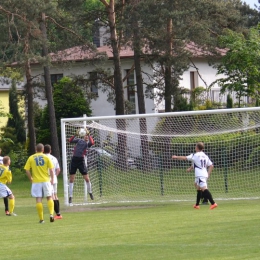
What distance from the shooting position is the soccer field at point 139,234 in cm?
1120

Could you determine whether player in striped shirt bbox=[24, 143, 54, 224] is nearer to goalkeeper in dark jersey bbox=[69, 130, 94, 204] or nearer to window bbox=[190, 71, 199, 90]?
goalkeeper in dark jersey bbox=[69, 130, 94, 204]

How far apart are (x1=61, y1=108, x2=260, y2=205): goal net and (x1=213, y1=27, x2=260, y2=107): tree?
10705mm

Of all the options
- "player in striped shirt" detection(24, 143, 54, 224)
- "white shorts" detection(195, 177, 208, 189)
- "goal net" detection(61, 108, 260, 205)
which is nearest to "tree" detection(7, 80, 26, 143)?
"goal net" detection(61, 108, 260, 205)

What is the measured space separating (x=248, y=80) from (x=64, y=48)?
36.4ft

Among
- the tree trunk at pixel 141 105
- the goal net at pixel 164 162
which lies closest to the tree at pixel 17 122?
the tree trunk at pixel 141 105

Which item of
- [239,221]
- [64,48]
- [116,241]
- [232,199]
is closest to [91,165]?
[232,199]

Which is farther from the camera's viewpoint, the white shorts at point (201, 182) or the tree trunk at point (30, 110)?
the tree trunk at point (30, 110)

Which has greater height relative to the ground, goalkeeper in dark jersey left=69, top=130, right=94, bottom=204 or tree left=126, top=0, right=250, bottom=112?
tree left=126, top=0, right=250, bottom=112

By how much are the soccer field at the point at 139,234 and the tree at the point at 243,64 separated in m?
15.5

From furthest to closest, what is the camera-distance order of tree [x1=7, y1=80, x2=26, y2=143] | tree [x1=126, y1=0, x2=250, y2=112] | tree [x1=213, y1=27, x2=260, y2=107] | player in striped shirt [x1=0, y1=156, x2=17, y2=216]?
tree [x1=7, y1=80, x2=26, y2=143] < tree [x1=126, y1=0, x2=250, y2=112] < tree [x1=213, y1=27, x2=260, y2=107] < player in striped shirt [x1=0, y1=156, x2=17, y2=216]

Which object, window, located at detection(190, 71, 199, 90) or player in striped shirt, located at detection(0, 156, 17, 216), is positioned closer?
player in striped shirt, located at detection(0, 156, 17, 216)

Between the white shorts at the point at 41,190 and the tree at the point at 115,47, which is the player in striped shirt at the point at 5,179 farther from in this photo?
the tree at the point at 115,47

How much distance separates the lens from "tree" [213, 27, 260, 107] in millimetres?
34406

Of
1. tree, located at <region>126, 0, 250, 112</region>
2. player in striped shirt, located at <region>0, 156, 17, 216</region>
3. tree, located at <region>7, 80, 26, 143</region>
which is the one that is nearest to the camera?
player in striped shirt, located at <region>0, 156, 17, 216</region>
